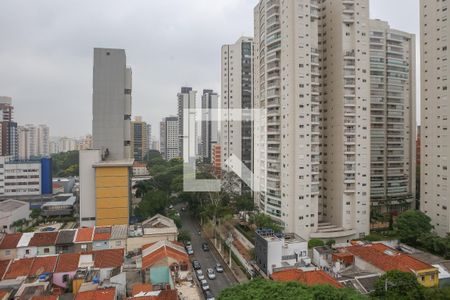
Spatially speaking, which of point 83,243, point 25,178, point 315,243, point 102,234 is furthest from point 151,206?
point 25,178

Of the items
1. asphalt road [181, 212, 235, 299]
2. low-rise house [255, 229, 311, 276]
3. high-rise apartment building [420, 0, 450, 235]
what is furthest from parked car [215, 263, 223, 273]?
high-rise apartment building [420, 0, 450, 235]

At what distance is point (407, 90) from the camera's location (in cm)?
2239

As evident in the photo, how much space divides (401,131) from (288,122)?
11305 millimetres

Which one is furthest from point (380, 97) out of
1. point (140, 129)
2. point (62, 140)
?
point (62, 140)

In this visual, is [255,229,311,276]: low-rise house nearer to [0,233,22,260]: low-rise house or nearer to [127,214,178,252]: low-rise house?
[127,214,178,252]: low-rise house

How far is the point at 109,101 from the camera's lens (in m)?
18.7

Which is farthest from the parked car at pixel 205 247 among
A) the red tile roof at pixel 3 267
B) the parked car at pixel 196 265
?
the red tile roof at pixel 3 267

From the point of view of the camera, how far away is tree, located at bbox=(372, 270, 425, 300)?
793 centimetres

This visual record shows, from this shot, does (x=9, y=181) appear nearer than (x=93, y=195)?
No

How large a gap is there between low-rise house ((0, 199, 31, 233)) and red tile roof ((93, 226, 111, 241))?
7.23 meters

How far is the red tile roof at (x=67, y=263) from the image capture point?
10.5 meters

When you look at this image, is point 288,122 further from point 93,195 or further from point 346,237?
point 93,195

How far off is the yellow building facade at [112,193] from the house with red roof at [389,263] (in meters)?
10.9

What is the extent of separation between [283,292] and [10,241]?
11.6m
